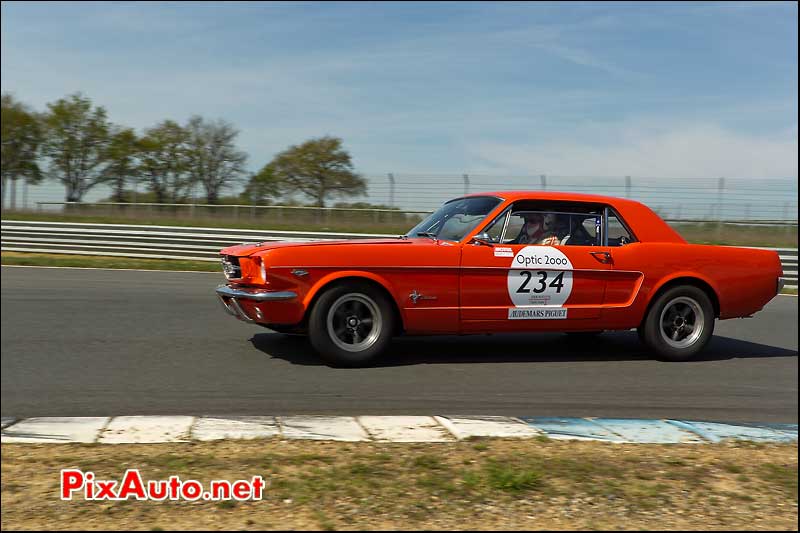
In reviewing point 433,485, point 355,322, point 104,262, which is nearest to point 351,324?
point 355,322

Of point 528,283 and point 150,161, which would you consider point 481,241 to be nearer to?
point 528,283

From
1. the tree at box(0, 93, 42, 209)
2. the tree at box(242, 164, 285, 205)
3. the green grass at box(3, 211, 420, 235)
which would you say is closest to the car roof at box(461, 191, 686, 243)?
the green grass at box(3, 211, 420, 235)

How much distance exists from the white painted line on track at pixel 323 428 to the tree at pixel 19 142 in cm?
2259

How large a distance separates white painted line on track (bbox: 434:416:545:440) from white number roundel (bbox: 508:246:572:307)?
180 centimetres

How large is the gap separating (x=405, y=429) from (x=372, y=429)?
189 mm

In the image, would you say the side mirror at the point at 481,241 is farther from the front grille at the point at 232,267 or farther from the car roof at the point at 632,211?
the front grille at the point at 232,267

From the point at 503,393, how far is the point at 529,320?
1.12 m

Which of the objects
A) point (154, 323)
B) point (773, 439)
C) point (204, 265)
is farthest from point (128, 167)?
point (773, 439)

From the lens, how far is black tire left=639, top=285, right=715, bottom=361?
681 centimetres

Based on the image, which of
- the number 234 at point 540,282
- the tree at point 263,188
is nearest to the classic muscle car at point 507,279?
the number 234 at point 540,282

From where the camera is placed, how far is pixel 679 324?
693 cm

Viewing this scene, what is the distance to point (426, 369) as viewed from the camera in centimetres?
617

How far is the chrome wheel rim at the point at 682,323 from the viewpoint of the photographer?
271 inches

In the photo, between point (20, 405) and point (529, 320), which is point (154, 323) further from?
point (529, 320)
